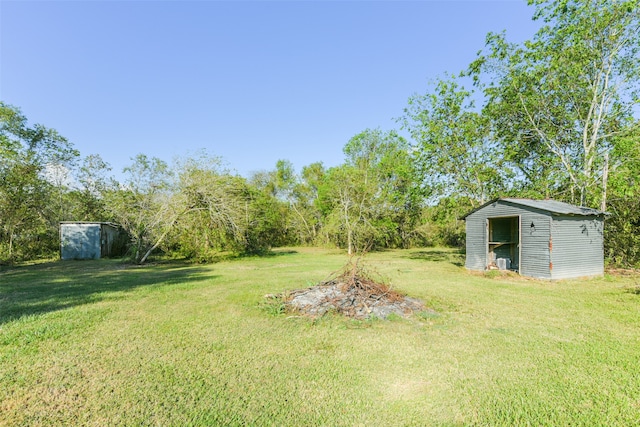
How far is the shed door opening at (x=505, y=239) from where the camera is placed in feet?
42.5

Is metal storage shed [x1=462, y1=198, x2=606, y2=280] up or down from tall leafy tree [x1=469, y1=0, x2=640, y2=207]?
down

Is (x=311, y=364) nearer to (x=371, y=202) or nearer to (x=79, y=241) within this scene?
(x=79, y=241)

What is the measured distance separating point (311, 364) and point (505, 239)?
12.8 metres

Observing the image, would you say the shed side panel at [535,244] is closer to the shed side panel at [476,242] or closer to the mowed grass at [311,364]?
the shed side panel at [476,242]

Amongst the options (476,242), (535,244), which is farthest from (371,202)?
(535,244)

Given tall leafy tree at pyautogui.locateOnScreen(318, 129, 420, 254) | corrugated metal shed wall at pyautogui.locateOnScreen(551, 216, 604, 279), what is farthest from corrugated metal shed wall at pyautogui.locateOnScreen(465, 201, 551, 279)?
tall leafy tree at pyautogui.locateOnScreen(318, 129, 420, 254)

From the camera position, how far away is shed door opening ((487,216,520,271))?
12.9 m

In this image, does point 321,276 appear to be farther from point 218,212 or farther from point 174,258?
point 174,258

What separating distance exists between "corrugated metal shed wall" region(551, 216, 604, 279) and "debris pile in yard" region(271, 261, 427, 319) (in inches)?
260

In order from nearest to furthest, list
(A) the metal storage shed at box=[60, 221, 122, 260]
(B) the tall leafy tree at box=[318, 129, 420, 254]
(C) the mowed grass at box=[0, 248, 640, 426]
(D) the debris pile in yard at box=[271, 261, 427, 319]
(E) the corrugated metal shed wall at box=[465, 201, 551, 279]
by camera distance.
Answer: (C) the mowed grass at box=[0, 248, 640, 426] → (D) the debris pile in yard at box=[271, 261, 427, 319] → (E) the corrugated metal shed wall at box=[465, 201, 551, 279] → (A) the metal storage shed at box=[60, 221, 122, 260] → (B) the tall leafy tree at box=[318, 129, 420, 254]

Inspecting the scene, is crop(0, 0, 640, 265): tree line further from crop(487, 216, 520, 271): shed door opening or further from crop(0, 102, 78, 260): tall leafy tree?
crop(487, 216, 520, 271): shed door opening

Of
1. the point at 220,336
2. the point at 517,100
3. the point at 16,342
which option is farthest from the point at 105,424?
the point at 517,100

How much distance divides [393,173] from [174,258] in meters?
17.7

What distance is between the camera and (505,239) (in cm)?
1365
